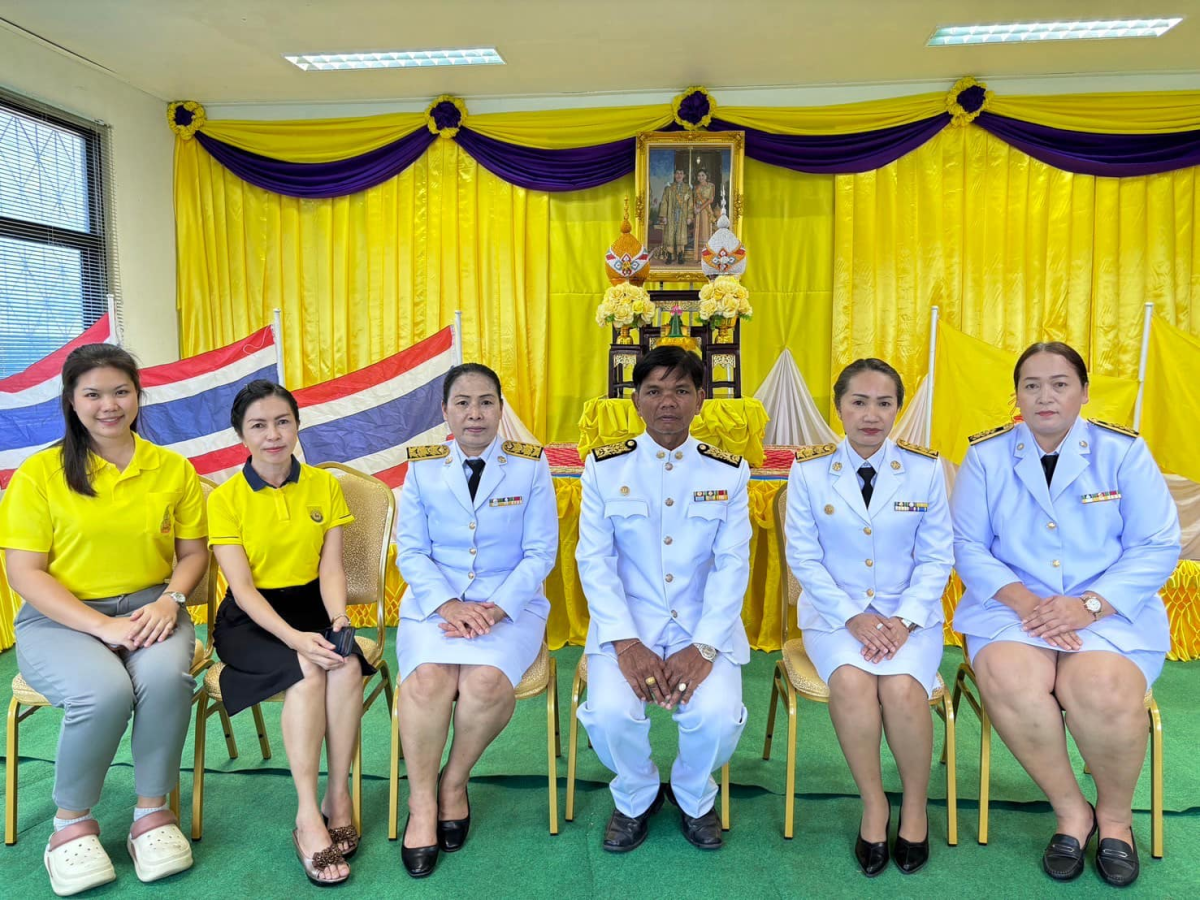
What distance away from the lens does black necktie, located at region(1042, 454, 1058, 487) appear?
7.41 feet

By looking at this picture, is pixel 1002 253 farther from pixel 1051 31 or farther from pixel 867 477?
pixel 867 477

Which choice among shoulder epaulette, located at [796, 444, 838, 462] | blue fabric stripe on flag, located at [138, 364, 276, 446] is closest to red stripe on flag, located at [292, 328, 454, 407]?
blue fabric stripe on flag, located at [138, 364, 276, 446]

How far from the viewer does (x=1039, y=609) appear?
2.11 meters

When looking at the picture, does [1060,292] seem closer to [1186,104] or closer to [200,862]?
[1186,104]

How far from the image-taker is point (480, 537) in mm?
2406

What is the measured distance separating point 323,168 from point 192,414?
242 cm

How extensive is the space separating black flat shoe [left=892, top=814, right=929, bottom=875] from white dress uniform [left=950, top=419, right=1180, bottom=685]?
21.1 inches

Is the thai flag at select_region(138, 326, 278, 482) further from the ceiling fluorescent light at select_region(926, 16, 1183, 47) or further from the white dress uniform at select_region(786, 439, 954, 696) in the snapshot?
the ceiling fluorescent light at select_region(926, 16, 1183, 47)

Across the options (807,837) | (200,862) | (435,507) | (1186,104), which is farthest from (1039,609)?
(1186,104)

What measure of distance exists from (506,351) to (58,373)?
2.63 meters

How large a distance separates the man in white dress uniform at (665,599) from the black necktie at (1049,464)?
0.86 metres

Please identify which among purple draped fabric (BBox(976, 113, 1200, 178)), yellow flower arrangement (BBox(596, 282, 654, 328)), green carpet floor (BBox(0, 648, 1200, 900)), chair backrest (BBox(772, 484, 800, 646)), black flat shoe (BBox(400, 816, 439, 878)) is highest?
purple draped fabric (BBox(976, 113, 1200, 178))

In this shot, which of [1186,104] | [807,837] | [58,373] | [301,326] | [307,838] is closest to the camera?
[307,838]

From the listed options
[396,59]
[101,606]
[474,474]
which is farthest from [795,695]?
[396,59]
